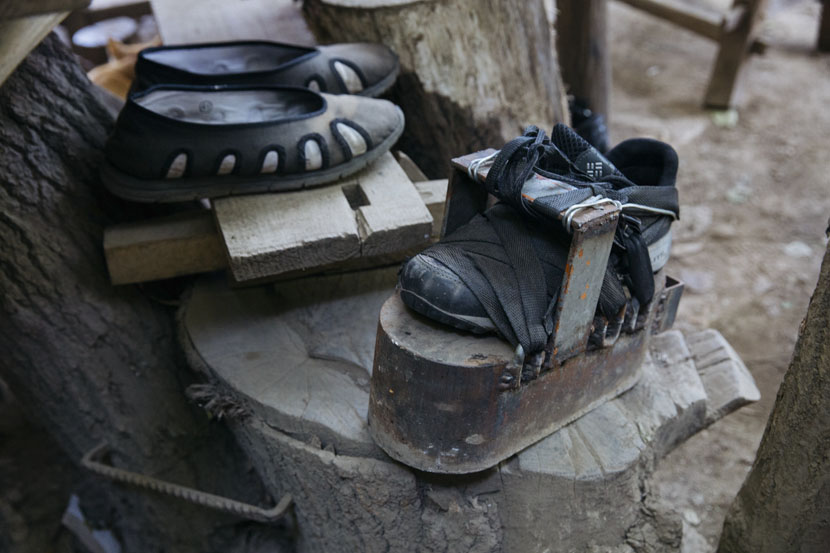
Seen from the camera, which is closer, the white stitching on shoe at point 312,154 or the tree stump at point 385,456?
the tree stump at point 385,456

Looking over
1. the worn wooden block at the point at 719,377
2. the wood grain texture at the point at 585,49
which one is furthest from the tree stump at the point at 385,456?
the wood grain texture at the point at 585,49

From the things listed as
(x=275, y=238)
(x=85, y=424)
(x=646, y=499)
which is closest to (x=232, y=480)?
(x=85, y=424)

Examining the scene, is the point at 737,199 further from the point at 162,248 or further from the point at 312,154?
the point at 162,248

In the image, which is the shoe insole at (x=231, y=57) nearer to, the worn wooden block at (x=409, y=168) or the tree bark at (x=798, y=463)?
the worn wooden block at (x=409, y=168)

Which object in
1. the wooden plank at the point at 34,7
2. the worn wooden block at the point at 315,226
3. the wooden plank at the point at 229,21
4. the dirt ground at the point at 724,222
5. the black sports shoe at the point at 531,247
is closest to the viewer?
the wooden plank at the point at 34,7

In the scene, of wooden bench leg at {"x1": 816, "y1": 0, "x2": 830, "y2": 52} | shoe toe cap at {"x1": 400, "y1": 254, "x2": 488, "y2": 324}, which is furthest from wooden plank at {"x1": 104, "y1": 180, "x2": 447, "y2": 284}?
wooden bench leg at {"x1": 816, "y1": 0, "x2": 830, "y2": 52}

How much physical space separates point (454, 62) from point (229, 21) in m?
1.03

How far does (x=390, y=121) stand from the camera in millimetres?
1604

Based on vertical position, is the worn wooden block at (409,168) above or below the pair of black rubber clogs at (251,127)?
below

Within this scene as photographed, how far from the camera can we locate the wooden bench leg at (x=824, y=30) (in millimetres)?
4910

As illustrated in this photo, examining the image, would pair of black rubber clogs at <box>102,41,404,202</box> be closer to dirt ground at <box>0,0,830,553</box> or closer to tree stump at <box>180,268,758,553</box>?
tree stump at <box>180,268,758,553</box>

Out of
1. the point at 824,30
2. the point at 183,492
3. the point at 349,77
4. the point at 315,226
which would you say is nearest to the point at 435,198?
the point at 315,226

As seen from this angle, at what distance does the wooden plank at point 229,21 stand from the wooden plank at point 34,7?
143 cm

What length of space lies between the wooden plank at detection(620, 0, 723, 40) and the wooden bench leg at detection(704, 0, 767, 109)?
0.07 m
